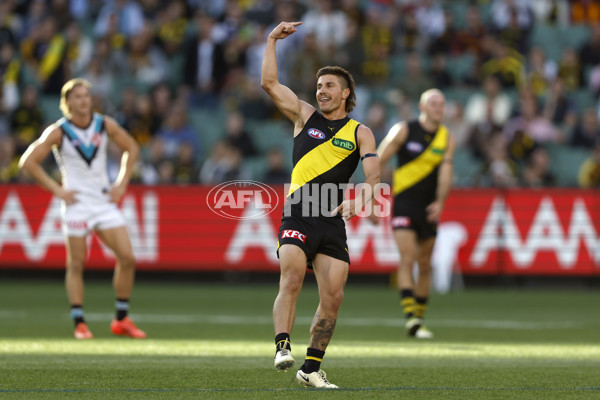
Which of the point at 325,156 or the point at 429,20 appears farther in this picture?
the point at 429,20

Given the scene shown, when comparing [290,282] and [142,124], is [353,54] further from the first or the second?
[290,282]

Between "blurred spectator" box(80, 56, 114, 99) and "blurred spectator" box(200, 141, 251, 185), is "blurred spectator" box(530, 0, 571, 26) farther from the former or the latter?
"blurred spectator" box(80, 56, 114, 99)

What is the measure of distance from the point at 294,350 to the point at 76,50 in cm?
1369

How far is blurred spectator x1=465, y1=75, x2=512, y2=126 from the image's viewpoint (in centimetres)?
2078

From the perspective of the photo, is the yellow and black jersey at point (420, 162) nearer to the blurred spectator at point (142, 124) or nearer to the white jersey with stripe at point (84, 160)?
the white jersey with stripe at point (84, 160)

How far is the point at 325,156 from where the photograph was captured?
26.0 ft

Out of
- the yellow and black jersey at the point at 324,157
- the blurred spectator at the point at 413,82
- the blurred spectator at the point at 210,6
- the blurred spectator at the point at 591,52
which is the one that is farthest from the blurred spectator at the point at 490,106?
the yellow and black jersey at the point at 324,157

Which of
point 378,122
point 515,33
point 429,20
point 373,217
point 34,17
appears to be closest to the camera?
point 373,217

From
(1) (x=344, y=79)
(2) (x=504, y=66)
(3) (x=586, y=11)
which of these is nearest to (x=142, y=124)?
(2) (x=504, y=66)

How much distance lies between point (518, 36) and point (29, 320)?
13263mm

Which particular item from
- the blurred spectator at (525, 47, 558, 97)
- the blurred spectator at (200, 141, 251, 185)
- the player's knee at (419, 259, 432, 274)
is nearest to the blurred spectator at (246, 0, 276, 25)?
the blurred spectator at (200, 141, 251, 185)

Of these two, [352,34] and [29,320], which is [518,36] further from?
[29,320]

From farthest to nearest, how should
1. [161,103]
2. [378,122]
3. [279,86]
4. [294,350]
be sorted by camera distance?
[161,103] → [378,122] → [294,350] → [279,86]

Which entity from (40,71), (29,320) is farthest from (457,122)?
(29,320)
